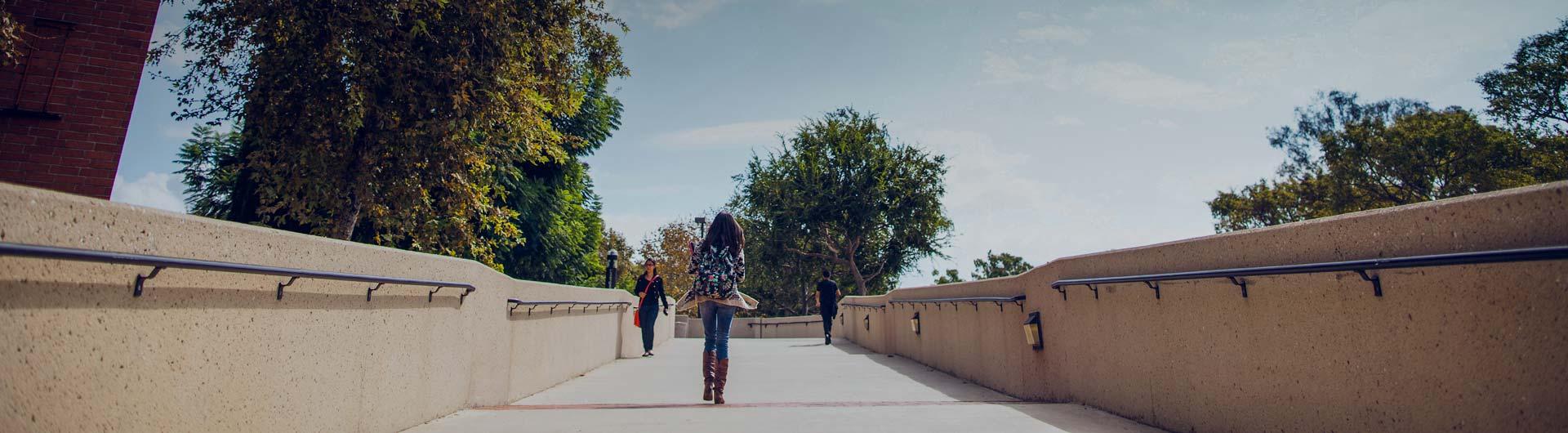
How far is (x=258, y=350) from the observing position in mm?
3338

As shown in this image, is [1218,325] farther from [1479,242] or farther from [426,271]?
[426,271]

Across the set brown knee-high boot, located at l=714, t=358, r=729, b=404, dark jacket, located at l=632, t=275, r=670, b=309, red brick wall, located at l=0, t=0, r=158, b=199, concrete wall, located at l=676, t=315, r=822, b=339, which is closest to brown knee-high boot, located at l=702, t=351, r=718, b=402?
brown knee-high boot, located at l=714, t=358, r=729, b=404

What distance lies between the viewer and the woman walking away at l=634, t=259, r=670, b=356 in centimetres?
1257

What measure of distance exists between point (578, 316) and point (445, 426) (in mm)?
4370

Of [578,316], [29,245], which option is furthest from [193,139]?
[29,245]

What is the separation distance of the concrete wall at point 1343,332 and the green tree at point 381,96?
9689mm

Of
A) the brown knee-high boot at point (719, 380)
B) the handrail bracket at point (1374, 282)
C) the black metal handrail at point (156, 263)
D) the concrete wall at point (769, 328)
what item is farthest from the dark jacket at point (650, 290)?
the concrete wall at point (769, 328)

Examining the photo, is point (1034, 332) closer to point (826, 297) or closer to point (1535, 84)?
point (826, 297)

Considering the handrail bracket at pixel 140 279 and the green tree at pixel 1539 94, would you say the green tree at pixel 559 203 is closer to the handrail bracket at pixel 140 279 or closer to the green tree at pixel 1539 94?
the handrail bracket at pixel 140 279

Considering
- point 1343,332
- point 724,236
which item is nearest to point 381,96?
point 724,236

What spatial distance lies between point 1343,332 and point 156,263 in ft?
15.6

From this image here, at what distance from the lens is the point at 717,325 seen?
6668 mm

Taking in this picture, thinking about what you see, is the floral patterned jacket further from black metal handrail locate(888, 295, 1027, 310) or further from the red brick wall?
the red brick wall

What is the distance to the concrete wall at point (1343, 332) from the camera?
2.56 metres
